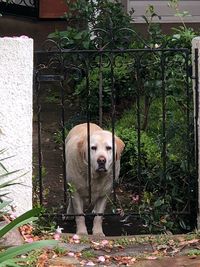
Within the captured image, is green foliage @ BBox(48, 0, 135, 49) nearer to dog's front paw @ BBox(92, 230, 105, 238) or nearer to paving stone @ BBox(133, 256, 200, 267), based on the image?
dog's front paw @ BBox(92, 230, 105, 238)

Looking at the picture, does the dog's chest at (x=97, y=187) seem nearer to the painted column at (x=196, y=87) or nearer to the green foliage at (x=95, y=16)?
the painted column at (x=196, y=87)

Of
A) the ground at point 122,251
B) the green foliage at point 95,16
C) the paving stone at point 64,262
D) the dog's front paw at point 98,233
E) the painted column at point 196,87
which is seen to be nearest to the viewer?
the paving stone at point 64,262

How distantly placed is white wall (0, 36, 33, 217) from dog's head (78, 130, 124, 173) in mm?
564

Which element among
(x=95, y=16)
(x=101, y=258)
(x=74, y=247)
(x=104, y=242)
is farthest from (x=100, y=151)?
(x=95, y=16)

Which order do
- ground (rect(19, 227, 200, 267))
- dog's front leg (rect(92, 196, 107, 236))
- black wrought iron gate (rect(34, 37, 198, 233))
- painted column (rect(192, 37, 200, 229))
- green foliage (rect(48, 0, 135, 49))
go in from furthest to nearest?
green foliage (rect(48, 0, 135, 49))
dog's front leg (rect(92, 196, 107, 236))
black wrought iron gate (rect(34, 37, 198, 233))
painted column (rect(192, 37, 200, 229))
ground (rect(19, 227, 200, 267))

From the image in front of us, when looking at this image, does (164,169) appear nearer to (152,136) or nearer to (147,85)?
(147,85)

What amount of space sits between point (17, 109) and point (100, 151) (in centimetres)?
79

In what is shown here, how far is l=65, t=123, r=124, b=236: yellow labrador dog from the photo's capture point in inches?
238

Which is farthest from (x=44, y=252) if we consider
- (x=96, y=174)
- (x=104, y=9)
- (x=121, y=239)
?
(x=104, y=9)

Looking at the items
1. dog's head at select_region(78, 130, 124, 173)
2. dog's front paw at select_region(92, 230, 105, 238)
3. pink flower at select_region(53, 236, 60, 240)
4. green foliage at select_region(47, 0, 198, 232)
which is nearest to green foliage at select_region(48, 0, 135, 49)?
green foliage at select_region(47, 0, 198, 232)

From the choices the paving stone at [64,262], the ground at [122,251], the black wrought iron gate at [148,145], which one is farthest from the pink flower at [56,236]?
the black wrought iron gate at [148,145]

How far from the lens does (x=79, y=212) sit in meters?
6.22

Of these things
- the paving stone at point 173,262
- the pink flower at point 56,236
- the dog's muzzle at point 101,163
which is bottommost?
the paving stone at point 173,262

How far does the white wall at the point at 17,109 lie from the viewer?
557cm
